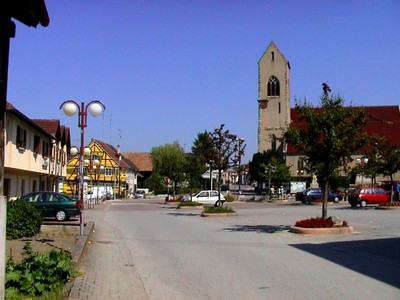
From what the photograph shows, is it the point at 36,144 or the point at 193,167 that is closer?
the point at 36,144

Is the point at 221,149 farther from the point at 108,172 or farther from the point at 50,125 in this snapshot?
the point at 108,172

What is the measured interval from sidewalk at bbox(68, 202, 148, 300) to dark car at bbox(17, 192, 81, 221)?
9951 millimetres

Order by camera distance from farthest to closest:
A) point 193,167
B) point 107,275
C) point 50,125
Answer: point 193,167
point 50,125
point 107,275

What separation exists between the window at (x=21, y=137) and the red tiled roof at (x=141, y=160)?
88.5 m

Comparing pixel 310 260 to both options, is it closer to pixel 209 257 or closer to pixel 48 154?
pixel 209 257

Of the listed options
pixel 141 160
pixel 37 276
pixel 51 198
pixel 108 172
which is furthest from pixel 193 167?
pixel 141 160

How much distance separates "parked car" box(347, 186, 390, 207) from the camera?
142 ft

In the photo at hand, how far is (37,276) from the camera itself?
8.16 meters

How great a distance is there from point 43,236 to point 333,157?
10304 millimetres

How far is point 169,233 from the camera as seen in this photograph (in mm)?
20469

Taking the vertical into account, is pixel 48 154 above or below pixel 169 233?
above

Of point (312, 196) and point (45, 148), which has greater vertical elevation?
point (45, 148)

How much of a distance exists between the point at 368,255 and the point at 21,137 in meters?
23.8

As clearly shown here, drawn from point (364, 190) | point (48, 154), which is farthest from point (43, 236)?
point (364, 190)
